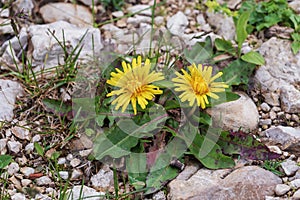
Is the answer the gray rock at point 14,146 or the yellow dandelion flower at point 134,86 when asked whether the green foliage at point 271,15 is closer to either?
the yellow dandelion flower at point 134,86

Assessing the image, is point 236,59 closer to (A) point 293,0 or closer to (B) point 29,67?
(A) point 293,0

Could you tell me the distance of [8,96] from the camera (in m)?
3.29

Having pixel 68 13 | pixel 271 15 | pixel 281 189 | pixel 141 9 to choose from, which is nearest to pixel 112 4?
pixel 141 9

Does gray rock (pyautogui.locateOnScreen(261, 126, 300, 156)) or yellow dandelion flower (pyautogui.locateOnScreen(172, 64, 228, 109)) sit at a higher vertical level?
yellow dandelion flower (pyautogui.locateOnScreen(172, 64, 228, 109))

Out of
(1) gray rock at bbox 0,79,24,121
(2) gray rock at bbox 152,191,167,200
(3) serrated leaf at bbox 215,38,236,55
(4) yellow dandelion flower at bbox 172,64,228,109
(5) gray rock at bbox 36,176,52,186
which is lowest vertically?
(2) gray rock at bbox 152,191,167,200

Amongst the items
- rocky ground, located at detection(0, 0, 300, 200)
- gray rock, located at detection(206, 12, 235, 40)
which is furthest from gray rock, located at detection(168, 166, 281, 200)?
gray rock, located at detection(206, 12, 235, 40)

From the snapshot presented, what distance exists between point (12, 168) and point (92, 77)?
2.49 ft

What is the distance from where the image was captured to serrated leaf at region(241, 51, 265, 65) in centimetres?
336

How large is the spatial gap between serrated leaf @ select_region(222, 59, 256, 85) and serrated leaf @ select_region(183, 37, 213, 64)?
5.9 inches

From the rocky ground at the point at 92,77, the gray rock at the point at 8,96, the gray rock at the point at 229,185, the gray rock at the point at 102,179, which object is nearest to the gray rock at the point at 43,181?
the rocky ground at the point at 92,77

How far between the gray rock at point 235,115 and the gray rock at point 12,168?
1124 millimetres

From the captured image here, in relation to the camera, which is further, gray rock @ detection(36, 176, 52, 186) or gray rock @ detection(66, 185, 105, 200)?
gray rock @ detection(36, 176, 52, 186)

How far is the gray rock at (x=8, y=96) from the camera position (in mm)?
3205

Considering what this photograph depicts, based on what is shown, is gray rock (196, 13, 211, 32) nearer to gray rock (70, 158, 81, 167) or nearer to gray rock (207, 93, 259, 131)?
gray rock (207, 93, 259, 131)
